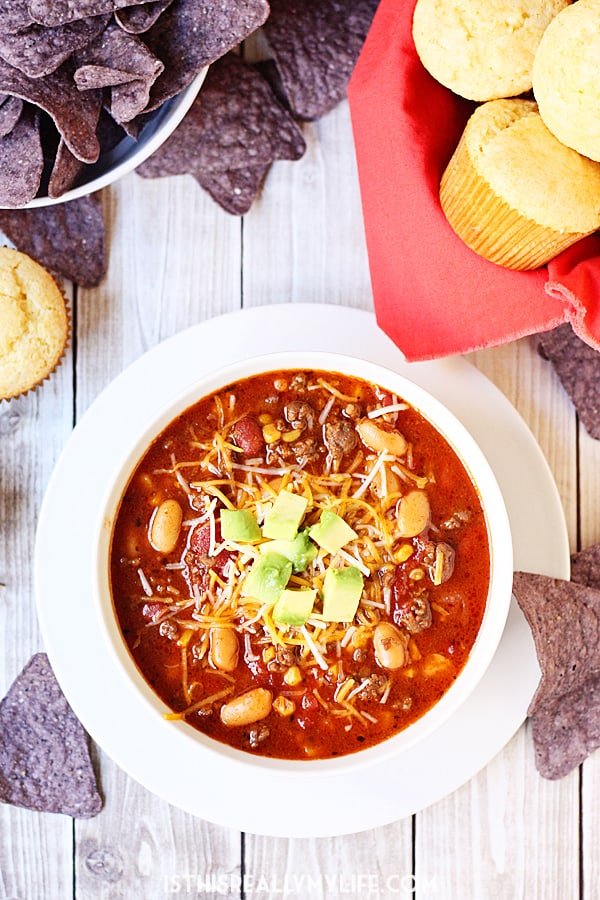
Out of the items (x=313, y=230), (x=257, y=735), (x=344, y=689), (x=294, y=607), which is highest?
(x=313, y=230)

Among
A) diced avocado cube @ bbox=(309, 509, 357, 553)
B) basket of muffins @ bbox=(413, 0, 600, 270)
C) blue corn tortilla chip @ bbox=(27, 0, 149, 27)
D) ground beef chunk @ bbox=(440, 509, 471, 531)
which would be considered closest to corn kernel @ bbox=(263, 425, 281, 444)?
diced avocado cube @ bbox=(309, 509, 357, 553)

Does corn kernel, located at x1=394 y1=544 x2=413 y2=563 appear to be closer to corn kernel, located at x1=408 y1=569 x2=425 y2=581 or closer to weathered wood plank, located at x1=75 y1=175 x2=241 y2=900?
corn kernel, located at x1=408 y1=569 x2=425 y2=581

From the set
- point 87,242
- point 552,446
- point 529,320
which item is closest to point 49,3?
point 87,242

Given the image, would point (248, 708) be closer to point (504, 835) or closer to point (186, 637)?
point (186, 637)

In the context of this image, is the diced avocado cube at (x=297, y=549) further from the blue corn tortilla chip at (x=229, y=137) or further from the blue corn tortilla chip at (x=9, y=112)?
the blue corn tortilla chip at (x=9, y=112)

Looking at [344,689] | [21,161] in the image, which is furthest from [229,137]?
[344,689]

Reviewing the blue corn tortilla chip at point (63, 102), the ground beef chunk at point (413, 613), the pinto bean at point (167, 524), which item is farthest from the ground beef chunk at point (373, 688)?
the blue corn tortilla chip at point (63, 102)
